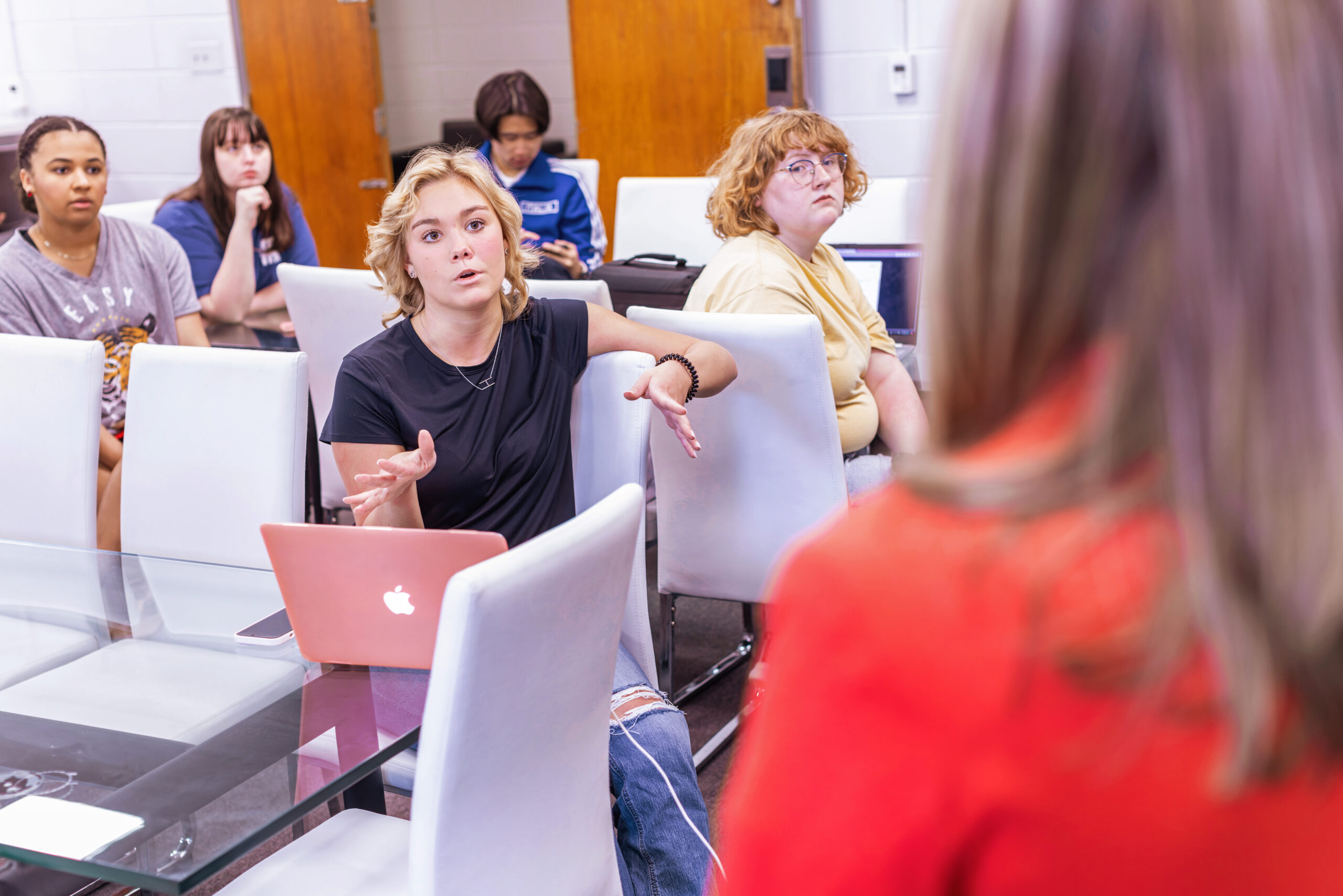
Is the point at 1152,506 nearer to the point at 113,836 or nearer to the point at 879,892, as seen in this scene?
the point at 879,892

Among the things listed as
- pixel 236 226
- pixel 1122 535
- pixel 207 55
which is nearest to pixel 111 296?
pixel 236 226

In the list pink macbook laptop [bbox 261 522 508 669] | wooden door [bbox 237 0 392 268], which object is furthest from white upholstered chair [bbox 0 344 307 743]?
wooden door [bbox 237 0 392 268]

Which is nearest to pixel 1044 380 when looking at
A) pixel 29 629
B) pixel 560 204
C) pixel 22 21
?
pixel 29 629

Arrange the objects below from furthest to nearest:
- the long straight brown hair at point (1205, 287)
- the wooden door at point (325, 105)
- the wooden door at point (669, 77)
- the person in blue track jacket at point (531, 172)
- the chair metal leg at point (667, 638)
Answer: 1. the wooden door at point (325, 105)
2. the wooden door at point (669, 77)
3. the person in blue track jacket at point (531, 172)
4. the chair metal leg at point (667, 638)
5. the long straight brown hair at point (1205, 287)

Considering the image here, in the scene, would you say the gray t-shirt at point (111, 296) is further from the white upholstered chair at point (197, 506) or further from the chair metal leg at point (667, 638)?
the chair metal leg at point (667, 638)

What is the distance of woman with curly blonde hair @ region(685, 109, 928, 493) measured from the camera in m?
2.31

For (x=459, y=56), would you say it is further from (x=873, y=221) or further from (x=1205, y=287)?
(x=1205, y=287)

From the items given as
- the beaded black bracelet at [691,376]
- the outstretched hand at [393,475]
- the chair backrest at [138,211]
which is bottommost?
the outstretched hand at [393,475]

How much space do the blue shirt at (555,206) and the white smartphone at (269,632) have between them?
2.23m

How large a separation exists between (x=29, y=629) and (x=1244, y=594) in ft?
5.78

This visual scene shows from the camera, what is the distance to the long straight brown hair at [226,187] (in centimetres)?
327

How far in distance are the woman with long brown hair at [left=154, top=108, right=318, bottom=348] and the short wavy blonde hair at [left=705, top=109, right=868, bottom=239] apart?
4.34ft

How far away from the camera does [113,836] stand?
1176 mm

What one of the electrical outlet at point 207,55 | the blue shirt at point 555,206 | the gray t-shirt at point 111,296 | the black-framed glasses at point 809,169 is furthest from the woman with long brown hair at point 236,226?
the electrical outlet at point 207,55
